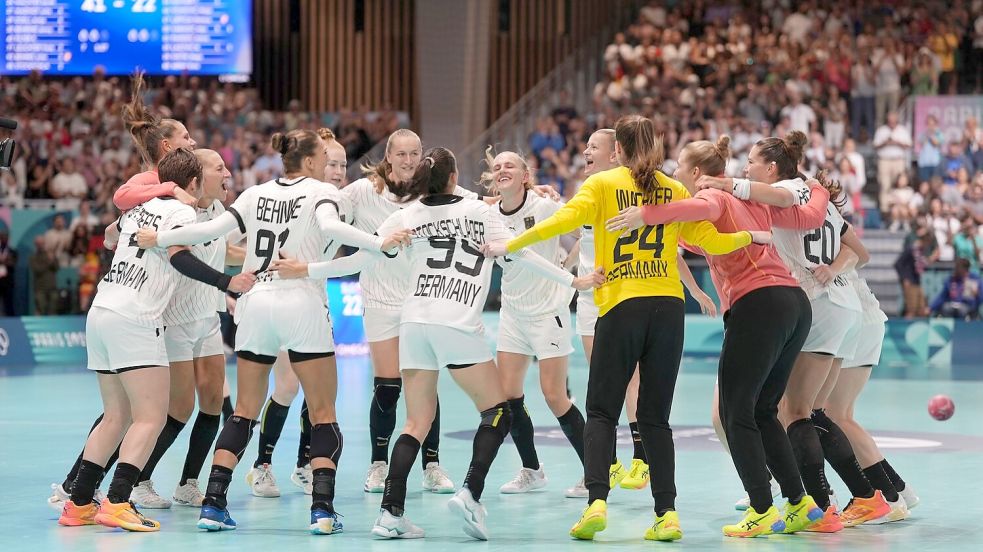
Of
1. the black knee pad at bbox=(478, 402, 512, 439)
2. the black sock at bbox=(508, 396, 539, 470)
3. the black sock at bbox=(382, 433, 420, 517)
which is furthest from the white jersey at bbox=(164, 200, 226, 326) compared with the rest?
the black sock at bbox=(508, 396, 539, 470)

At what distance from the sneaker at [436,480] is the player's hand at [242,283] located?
233cm

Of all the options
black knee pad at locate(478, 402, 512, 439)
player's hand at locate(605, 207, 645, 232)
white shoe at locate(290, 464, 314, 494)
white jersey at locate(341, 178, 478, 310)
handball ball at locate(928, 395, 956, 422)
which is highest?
player's hand at locate(605, 207, 645, 232)

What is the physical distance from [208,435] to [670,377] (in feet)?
9.51

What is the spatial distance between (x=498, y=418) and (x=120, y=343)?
6.93 feet

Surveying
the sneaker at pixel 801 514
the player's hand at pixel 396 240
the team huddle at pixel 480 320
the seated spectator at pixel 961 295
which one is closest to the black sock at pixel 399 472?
the team huddle at pixel 480 320

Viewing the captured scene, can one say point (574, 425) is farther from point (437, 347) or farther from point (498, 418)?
point (437, 347)

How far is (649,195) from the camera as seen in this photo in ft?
23.4

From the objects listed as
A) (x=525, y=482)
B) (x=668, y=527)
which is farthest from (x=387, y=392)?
(x=668, y=527)

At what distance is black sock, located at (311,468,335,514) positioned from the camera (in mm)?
7367

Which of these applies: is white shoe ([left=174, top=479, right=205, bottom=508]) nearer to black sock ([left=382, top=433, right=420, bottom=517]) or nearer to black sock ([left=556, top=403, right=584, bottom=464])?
black sock ([left=382, top=433, right=420, bottom=517])

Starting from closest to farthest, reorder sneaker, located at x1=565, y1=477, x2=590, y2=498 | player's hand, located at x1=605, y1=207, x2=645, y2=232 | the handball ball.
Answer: player's hand, located at x1=605, y1=207, x2=645, y2=232 < sneaker, located at x1=565, y1=477, x2=590, y2=498 < the handball ball

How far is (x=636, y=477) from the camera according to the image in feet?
30.0

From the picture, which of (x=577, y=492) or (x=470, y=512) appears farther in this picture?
(x=577, y=492)

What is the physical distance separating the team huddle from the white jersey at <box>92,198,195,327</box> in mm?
12
